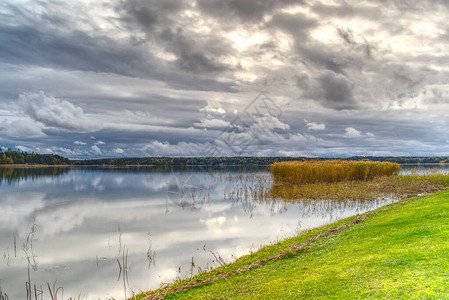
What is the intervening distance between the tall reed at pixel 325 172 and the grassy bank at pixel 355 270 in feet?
88.0

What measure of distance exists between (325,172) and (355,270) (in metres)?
32.1

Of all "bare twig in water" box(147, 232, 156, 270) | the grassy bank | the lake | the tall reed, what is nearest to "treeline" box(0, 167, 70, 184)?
the lake

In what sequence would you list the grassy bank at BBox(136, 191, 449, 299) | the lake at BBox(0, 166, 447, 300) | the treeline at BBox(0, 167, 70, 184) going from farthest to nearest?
the treeline at BBox(0, 167, 70, 184) < the lake at BBox(0, 166, 447, 300) < the grassy bank at BBox(136, 191, 449, 299)

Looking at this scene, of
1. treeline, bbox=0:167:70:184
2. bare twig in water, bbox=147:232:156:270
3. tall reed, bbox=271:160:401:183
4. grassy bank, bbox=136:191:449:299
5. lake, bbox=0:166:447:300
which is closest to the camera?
grassy bank, bbox=136:191:449:299

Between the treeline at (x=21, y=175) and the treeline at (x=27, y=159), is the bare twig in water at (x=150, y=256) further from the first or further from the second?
the treeline at (x=27, y=159)

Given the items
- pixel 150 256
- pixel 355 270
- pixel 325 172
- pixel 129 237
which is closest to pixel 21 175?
pixel 325 172

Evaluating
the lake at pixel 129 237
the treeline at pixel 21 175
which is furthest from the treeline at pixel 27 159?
the lake at pixel 129 237

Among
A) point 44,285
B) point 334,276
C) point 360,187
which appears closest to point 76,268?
point 44,285

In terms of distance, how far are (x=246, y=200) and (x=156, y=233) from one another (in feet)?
41.4

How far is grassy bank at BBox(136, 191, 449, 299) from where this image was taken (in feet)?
17.1

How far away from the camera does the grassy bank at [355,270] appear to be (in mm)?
5215

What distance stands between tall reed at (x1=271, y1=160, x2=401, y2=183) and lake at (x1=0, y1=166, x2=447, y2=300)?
1145 cm

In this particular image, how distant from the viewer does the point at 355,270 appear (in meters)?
6.32

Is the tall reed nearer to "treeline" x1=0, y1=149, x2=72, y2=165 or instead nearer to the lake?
the lake
